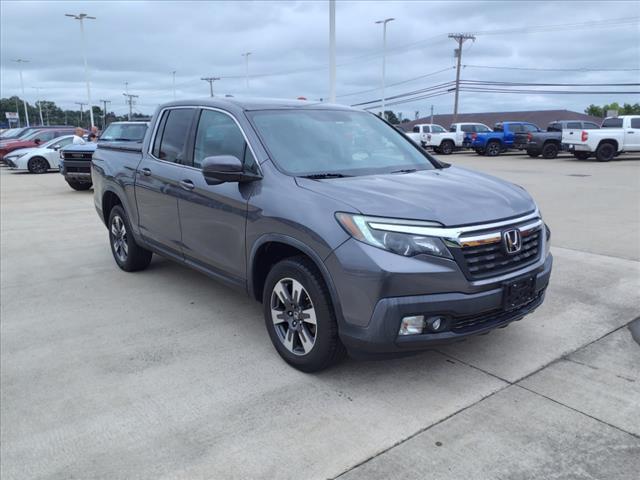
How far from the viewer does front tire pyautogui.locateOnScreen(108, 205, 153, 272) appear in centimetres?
595

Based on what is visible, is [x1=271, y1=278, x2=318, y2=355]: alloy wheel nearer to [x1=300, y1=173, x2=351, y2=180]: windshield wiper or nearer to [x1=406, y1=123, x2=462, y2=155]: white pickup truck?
[x1=300, y1=173, x2=351, y2=180]: windshield wiper

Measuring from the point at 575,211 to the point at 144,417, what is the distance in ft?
30.1

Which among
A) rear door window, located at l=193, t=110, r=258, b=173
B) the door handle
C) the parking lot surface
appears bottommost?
the parking lot surface

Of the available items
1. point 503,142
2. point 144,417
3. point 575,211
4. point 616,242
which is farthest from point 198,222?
point 503,142

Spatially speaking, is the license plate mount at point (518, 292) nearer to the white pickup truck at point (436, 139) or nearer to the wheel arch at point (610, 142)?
the wheel arch at point (610, 142)

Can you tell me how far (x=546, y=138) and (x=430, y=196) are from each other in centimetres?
2467

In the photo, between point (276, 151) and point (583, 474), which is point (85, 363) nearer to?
point (276, 151)

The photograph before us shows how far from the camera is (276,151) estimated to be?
389 cm

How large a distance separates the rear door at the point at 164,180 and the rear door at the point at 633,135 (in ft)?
74.4

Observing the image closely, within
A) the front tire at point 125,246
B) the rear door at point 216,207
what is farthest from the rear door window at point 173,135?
the front tire at point 125,246

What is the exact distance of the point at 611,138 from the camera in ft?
73.9

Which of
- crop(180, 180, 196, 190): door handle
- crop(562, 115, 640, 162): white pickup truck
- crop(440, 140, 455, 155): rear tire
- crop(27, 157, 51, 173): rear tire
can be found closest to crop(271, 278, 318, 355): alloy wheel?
crop(180, 180, 196, 190): door handle

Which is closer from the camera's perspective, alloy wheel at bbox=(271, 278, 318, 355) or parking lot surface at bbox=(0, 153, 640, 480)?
parking lot surface at bbox=(0, 153, 640, 480)

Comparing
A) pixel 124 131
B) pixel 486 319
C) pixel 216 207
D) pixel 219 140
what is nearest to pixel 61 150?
pixel 124 131
